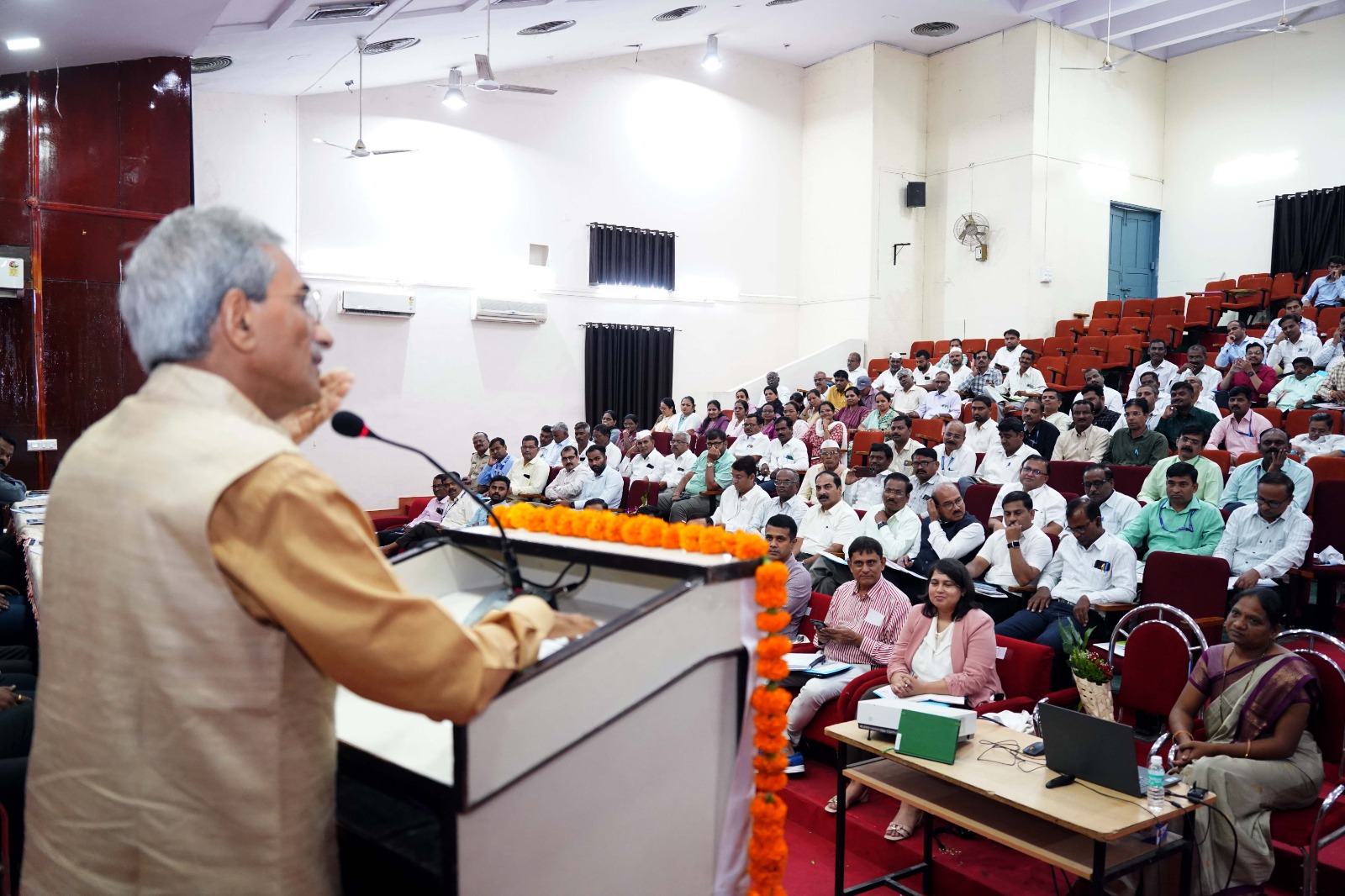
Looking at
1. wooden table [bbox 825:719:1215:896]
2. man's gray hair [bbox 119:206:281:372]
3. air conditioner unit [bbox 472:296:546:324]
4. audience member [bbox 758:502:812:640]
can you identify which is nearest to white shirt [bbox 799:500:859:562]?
audience member [bbox 758:502:812:640]

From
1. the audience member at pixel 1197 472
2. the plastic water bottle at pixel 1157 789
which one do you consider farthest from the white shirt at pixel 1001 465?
the plastic water bottle at pixel 1157 789

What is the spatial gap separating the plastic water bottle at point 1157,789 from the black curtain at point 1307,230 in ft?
37.0

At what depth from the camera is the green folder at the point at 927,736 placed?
287cm

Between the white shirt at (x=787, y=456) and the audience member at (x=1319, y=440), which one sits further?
the white shirt at (x=787, y=456)

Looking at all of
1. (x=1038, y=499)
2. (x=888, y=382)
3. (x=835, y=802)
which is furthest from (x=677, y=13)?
(x=835, y=802)

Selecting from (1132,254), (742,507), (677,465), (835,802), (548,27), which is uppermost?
(548,27)

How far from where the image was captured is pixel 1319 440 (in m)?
6.71

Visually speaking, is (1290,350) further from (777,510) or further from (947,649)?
(947,649)

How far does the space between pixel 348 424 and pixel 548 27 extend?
9741 millimetres

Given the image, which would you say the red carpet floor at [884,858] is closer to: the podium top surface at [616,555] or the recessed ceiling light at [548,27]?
the podium top surface at [616,555]

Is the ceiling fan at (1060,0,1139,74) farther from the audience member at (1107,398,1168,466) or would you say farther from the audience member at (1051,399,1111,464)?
the audience member at (1107,398,1168,466)

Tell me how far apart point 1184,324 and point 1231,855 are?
9.73 m

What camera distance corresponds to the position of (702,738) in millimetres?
1425

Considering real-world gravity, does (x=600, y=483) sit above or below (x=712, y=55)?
below
